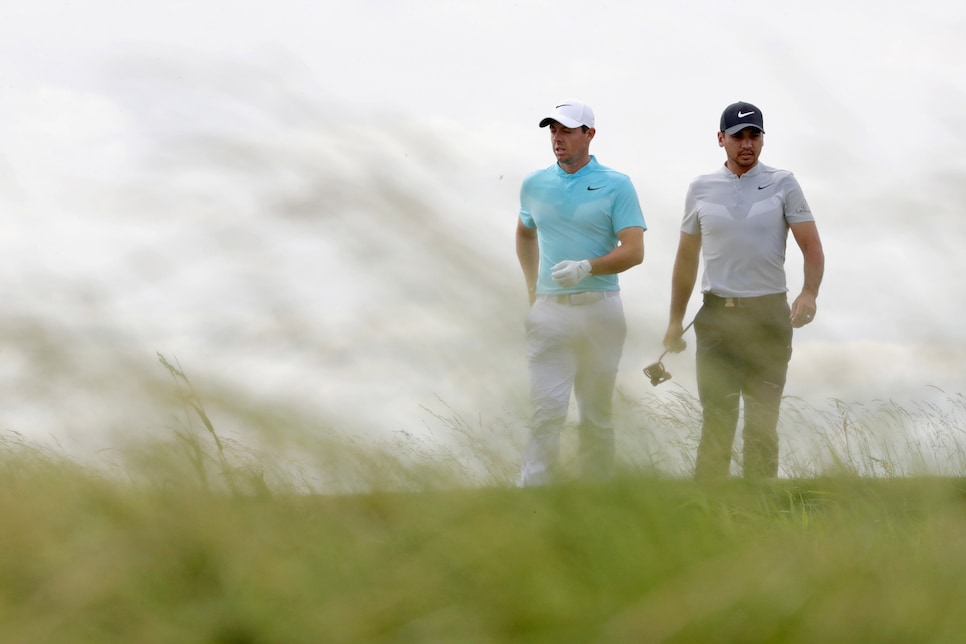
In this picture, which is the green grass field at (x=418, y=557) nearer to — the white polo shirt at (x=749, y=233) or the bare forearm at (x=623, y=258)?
the bare forearm at (x=623, y=258)

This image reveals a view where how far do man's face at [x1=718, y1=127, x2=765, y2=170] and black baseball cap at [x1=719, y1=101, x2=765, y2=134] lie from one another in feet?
0.09

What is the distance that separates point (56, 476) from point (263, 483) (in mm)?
526

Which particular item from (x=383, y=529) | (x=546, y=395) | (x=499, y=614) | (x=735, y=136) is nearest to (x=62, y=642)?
(x=383, y=529)

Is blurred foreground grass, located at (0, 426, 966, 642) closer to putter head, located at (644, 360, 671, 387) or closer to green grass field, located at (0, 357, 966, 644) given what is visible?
green grass field, located at (0, 357, 966, 644)

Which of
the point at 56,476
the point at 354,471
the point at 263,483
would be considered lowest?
the point at 56,476

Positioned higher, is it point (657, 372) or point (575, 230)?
point (657, 372)

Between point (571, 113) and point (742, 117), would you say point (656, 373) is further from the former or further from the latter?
point (742, 117)

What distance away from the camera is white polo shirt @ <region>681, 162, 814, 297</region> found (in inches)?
179

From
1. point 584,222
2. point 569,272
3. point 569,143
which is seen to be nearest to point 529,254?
point 584,222

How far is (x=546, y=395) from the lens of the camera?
1.69 m

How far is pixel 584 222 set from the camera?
414cm

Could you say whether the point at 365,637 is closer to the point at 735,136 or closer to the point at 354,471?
the point at 354,471

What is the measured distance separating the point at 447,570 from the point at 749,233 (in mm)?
3417

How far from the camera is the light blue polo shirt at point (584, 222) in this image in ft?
13.3
